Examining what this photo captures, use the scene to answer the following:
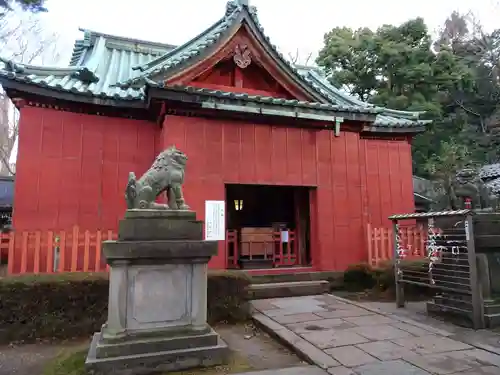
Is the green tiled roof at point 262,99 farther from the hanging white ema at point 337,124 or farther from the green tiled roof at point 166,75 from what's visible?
the hanging white ema at point 337,124

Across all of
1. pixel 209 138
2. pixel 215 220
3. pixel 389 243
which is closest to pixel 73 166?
pixel 209 138

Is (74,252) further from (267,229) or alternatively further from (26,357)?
(267,229)

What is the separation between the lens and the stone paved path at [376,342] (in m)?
4.38

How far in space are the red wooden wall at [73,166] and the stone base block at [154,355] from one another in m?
5.20

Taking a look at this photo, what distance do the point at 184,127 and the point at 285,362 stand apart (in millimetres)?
6175

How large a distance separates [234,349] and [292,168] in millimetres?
5681

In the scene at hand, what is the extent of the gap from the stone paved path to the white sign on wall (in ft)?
7.19

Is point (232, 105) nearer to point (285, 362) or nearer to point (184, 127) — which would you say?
point (184, 127)

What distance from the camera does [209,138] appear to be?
939 cm

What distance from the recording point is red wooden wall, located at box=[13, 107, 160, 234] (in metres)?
8.78

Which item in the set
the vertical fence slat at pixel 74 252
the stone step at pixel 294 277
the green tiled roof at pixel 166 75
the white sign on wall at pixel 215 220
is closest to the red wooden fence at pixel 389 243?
the stone step at pixel 294 277

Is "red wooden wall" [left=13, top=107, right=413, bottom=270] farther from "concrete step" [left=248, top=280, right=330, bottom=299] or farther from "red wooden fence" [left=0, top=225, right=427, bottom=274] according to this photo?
"concrete step" [left=248, top=280, right=330, bottom=299]

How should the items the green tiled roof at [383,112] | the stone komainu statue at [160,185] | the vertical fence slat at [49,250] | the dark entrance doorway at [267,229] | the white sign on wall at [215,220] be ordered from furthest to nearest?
the green tiled roof at [383,112], the dark entrance doorway at [267,229], the white sign on wall at [215,220], the vertical fence slat at [49,250], the stone komainu statue at [160,185]

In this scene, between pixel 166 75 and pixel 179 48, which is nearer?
Result: pixel 166 75
